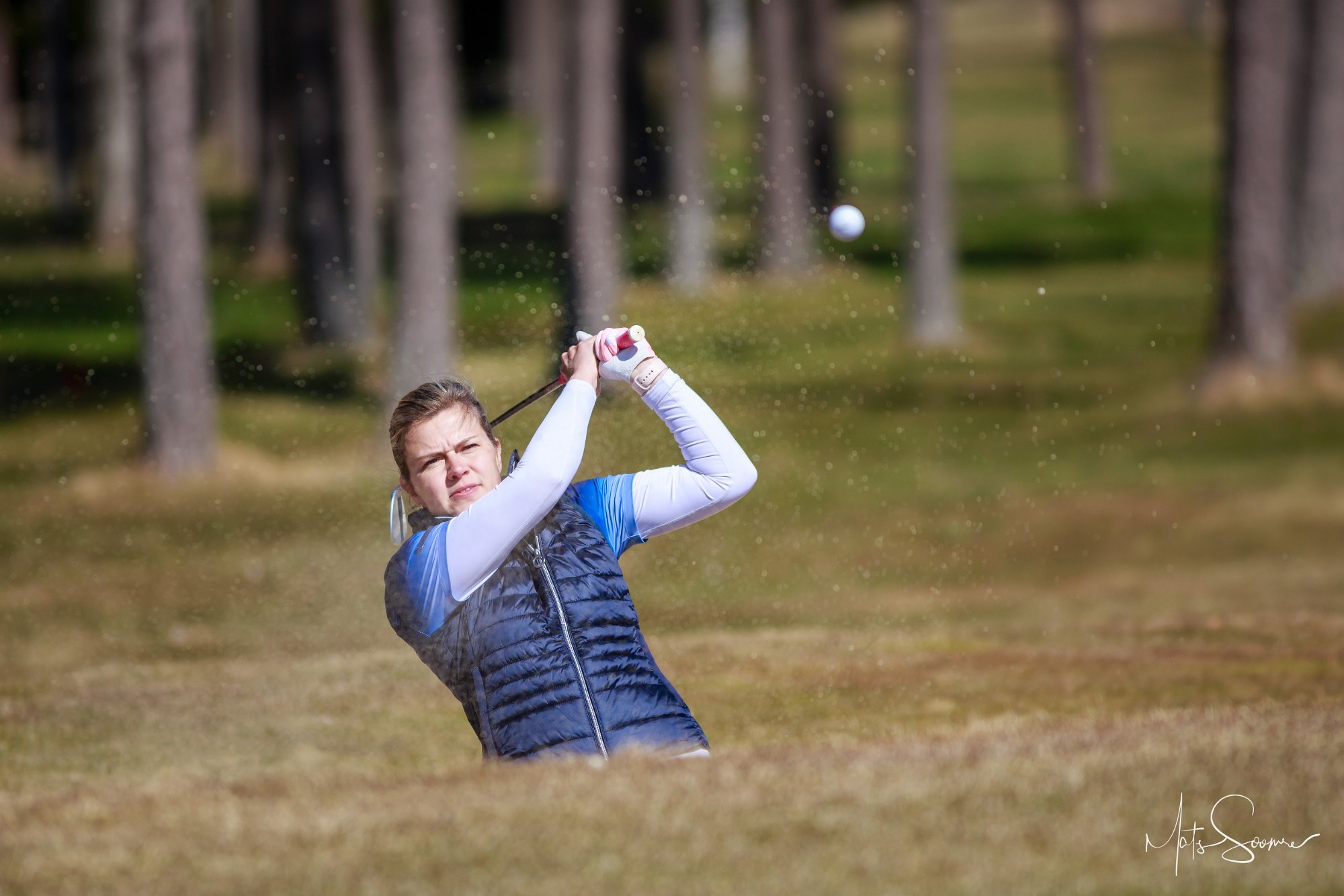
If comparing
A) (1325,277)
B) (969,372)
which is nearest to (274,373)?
(969,372)

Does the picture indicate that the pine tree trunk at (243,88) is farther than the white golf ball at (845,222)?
Yes

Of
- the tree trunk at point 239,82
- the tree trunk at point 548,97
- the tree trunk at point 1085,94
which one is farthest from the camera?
the tree trunk at point 239,82

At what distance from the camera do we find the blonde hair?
5.20 m

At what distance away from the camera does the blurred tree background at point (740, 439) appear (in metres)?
5.12

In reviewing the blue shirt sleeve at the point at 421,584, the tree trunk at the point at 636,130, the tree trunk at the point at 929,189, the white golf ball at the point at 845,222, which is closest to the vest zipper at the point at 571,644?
the blue shirt sleeve at the point at 421,584

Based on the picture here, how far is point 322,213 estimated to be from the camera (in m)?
24.8

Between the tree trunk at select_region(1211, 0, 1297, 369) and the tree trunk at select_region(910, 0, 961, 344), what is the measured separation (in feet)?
14.8

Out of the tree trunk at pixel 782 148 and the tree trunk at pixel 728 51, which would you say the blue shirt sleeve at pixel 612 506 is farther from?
the tree trunk at pixel 728 51

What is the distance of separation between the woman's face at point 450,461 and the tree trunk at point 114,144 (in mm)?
28802

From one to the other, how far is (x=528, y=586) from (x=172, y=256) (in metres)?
11.6

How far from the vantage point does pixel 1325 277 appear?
869 inches

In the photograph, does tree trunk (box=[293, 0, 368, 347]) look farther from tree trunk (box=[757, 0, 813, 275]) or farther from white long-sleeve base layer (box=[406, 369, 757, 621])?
white long-sleeve base layer (box=[406, 369, 757, 621])

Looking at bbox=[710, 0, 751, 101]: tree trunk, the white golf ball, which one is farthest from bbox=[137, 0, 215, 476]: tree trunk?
bbox=[710, 0, 751, 101]: tree trunk

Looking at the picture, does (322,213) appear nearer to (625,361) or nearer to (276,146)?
(276,146)
